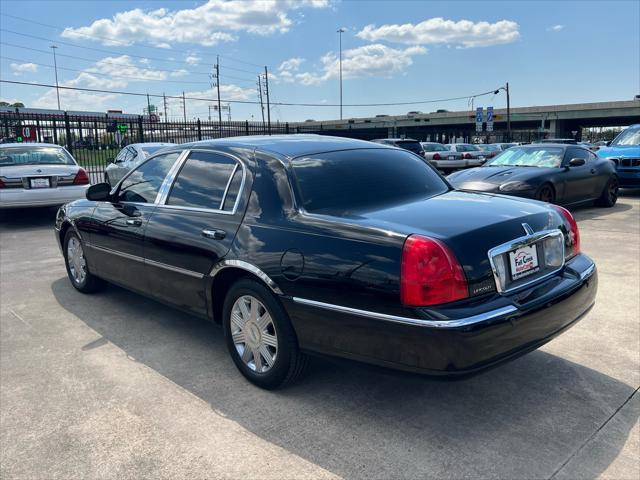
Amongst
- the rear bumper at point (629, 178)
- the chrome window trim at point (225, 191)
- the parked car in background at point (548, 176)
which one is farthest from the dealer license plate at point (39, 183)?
the rear bumper at point (629, 178)

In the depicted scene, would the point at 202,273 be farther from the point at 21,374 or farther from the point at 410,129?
the point at 410,129

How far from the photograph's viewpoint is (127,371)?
3.68 m

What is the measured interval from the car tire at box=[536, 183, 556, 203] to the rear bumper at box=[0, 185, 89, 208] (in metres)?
8.02

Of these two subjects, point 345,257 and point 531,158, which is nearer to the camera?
point 345,257

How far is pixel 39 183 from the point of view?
9453mm

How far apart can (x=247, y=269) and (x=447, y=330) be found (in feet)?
4.20

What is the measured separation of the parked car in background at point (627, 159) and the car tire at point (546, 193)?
4228 millimetres

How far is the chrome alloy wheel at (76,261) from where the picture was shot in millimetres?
5366

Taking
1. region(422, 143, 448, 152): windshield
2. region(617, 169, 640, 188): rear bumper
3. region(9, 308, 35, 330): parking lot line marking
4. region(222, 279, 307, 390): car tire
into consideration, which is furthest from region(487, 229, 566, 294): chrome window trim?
region(422, 143, 448, 152): windshield

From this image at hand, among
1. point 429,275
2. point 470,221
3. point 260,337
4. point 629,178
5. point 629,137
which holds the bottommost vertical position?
point 260,337

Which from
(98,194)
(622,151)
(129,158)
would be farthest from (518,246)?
(622,151)

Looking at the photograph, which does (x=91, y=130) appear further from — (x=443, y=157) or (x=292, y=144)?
(x=292, y=144)

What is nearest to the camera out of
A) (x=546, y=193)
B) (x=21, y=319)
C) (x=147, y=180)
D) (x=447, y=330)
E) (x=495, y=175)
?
(x=447, y=330)

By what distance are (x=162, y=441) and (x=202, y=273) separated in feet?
3.77
